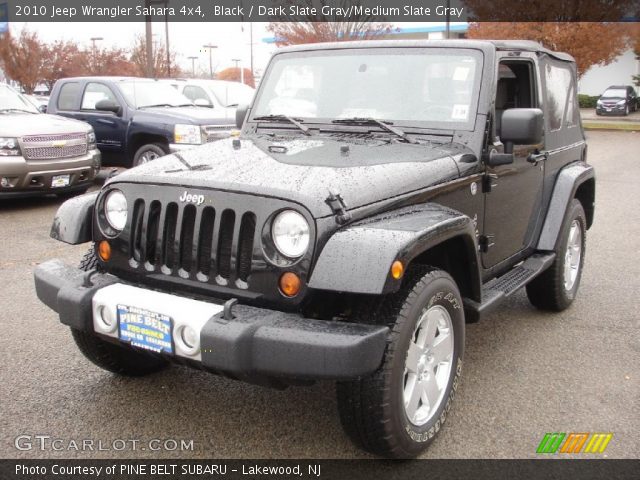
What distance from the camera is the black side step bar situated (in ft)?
11.5

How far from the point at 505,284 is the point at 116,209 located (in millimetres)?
2298

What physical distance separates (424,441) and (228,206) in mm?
1377

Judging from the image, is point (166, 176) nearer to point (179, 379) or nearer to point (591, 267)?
point (179, 379)

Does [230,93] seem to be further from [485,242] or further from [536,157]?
[485,242]

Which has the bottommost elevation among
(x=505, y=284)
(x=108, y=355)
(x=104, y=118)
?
(x=108, y=355)

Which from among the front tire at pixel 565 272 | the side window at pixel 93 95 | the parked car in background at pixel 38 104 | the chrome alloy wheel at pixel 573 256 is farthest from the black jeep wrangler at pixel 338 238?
the side window at pixel 93 95

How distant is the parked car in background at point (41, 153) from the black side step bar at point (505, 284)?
22.3ft

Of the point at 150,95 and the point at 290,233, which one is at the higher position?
the point at 150,95

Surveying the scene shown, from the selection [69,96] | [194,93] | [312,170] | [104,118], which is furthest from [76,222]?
[194,93]

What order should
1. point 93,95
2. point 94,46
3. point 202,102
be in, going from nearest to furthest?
point 93,95
point 202,102
point 94,46

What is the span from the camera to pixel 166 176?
3086 millimetres

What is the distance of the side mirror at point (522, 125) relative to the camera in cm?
351

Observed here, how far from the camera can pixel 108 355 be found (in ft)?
11.8

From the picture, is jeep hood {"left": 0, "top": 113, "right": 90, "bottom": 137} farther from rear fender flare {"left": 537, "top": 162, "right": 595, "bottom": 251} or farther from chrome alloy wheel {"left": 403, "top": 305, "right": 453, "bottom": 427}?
chrome alloy wheel {"left": 403, "top": 305, "right": 453, "bottom": 427}
